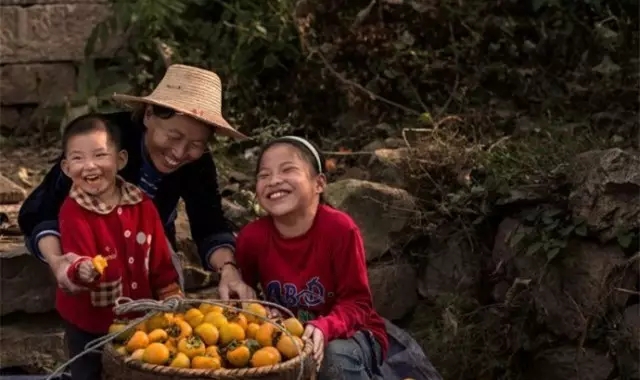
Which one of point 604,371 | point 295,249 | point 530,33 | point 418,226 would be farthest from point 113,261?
point 530,33

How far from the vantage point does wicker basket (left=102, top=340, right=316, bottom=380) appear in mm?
3316

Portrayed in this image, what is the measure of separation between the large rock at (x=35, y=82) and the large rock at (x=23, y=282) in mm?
1622

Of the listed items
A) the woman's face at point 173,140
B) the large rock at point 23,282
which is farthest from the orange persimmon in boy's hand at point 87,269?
the large rock at point 23,282

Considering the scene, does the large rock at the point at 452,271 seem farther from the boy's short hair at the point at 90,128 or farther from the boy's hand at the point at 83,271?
the boy's hand at the point at 83,271

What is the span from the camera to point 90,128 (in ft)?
12.4

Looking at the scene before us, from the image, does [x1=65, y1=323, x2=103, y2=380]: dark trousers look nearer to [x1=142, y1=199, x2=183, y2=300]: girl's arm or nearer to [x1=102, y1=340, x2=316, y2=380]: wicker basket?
[x1=142, y1=199, x2=183, y2=300]: girl's arm

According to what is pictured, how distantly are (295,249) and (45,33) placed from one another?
3.06 meters

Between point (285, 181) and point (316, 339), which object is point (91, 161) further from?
point (316, 339)

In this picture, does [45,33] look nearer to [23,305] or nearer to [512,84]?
[23,305]

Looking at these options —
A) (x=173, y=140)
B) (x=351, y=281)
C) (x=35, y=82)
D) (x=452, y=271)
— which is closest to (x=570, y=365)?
(x=452, y=271)

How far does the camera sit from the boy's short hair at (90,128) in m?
3.76

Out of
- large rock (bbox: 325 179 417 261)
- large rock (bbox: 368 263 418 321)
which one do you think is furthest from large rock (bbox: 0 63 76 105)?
large rock (bbox: 368 263 418 321)

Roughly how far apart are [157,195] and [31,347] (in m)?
1.22

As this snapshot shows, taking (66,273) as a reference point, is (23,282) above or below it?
below
